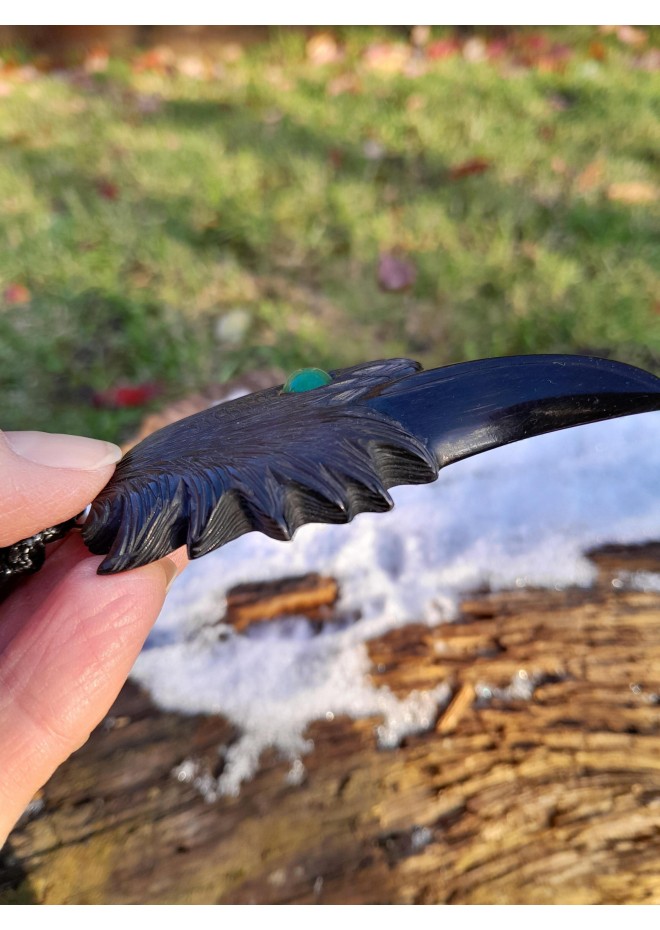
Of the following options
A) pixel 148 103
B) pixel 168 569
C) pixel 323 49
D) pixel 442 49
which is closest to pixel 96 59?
pixel 148 103

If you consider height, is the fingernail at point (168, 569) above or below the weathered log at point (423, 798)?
above

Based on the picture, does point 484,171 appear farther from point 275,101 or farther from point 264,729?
point 264,729

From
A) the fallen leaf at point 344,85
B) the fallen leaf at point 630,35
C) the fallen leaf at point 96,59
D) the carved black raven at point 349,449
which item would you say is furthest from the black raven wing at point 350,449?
the fallen leaf at point 96,59

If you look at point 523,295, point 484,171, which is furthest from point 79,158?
point 523,295

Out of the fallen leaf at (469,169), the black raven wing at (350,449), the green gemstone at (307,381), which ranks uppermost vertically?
the green gemstone at (307,381)

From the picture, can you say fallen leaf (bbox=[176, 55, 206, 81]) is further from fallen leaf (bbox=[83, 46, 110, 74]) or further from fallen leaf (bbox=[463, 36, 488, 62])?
fallen leaf (bbox=[463, 36, 488, 62])

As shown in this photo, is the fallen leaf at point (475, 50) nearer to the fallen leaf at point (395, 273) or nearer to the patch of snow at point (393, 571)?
the fallen leaf at point (395, 273)

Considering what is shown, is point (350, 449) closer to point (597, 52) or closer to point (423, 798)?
point (423, 798)

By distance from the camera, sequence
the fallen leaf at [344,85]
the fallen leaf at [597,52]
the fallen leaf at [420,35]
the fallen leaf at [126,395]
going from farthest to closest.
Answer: the fallen leaf at [420,35]
the fallen leaf at [597,52]
the fallen leaf at [344,85]
the fallen leaf at [126,395]
